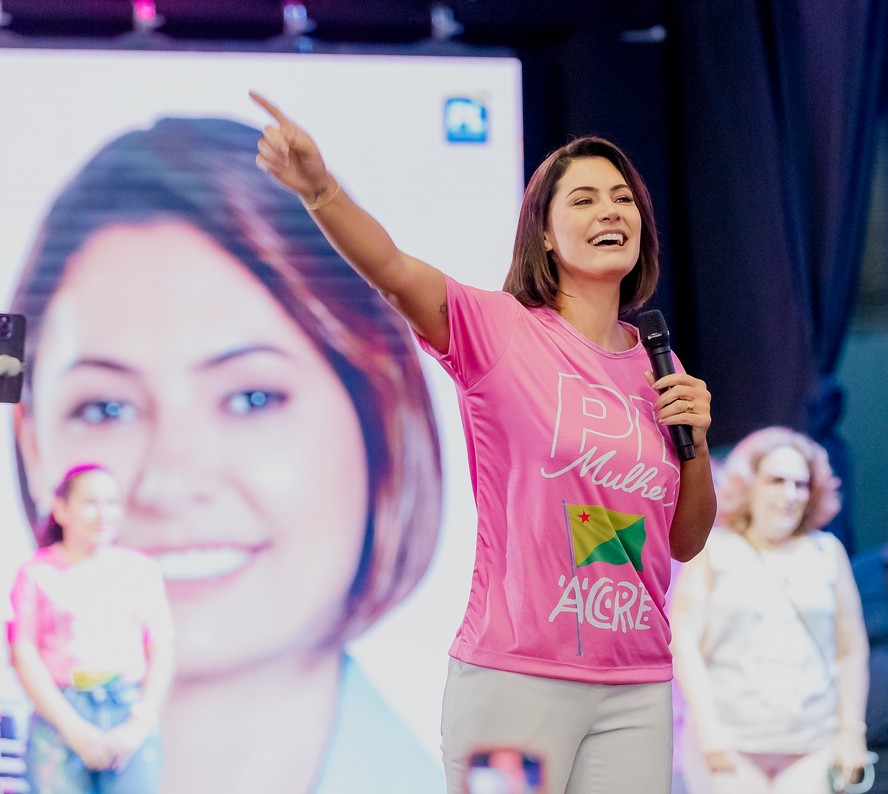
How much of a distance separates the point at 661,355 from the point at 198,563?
199cm

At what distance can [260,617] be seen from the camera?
327 cm

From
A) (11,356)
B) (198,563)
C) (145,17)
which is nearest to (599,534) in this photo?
(11,356)

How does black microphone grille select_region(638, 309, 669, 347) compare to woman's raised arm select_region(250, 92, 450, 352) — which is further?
black microphone grille select_region(638, 309, 669, 347)

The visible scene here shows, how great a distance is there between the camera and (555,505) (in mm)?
1450

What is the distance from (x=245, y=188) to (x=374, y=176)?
0.40 metres

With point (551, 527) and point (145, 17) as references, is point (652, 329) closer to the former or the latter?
point (551, 527)

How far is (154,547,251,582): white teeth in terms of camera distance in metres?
3.23

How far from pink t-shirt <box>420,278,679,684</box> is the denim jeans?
1973 millimetres

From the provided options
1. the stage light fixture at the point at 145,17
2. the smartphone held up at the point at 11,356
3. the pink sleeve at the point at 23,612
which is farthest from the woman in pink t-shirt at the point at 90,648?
the stage light fixture at the point at 145,17

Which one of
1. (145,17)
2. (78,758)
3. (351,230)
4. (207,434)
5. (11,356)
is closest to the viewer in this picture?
(351,230)

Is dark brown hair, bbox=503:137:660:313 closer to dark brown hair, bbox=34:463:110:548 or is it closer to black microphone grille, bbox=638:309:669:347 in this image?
black microphone grille, bbox=638:309:669:347

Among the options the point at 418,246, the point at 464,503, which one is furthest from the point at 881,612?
the point at 418,246

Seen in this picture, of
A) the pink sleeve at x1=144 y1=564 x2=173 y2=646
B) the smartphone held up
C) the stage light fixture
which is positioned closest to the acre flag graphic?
the smartphone held up

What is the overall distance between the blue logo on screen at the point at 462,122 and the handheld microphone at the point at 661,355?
1.91 meters
